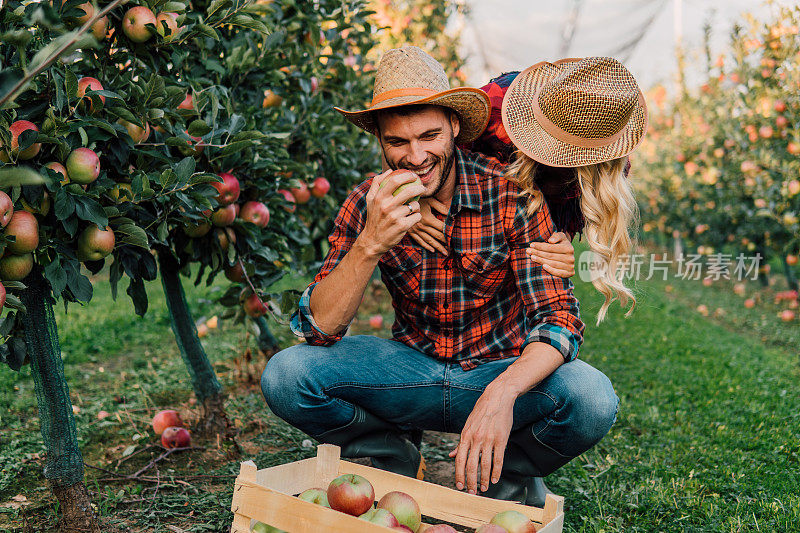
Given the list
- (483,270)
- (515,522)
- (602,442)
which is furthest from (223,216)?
(602,442)

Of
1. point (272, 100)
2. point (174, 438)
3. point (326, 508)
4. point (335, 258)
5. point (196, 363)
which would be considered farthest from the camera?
point (272, 100)

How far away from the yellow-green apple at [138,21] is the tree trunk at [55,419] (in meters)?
0.77

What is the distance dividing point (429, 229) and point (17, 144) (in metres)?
1.21

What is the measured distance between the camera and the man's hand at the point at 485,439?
1.73 meters

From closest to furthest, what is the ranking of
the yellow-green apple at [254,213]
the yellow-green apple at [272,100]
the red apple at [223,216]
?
the red apple at [223,216] < the yellow-green apple at [254,213] < the yellow-green apple at [272,100]

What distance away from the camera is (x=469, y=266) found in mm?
2246

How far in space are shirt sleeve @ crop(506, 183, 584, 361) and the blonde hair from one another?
4 centimetres

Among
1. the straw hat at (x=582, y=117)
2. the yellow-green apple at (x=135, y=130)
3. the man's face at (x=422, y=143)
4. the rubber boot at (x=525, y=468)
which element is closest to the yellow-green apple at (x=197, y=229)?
the yellow-green apple at (x=135, y=130)

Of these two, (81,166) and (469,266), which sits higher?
(81,166)

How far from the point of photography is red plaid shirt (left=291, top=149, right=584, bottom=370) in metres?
2.22

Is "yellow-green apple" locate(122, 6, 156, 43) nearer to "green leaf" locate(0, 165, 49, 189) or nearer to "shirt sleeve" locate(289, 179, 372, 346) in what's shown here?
"shirt sleeve" locate(289, 179, 372, 346)

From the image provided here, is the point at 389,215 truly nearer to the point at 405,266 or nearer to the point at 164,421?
the point at 405,266

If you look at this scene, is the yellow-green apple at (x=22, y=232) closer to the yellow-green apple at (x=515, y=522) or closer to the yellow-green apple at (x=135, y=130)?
the yellow-green apple at (x=135, y=130)

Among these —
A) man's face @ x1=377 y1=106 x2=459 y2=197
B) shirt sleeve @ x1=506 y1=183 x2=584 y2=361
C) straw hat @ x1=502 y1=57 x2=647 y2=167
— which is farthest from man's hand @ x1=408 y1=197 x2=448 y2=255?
straw hat @ x1=502 y1=57 x2=647 y2=167
